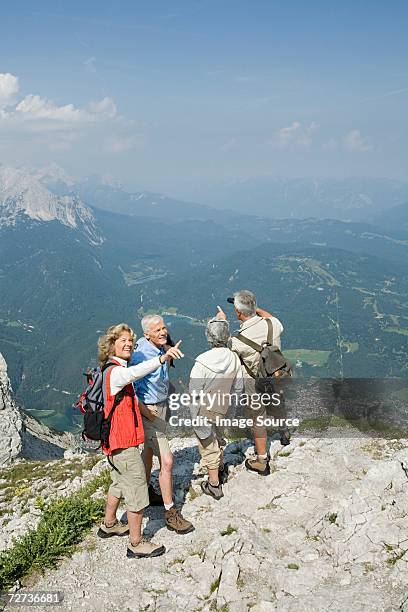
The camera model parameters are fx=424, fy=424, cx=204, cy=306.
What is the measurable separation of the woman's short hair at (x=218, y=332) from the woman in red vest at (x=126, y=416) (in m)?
0.99

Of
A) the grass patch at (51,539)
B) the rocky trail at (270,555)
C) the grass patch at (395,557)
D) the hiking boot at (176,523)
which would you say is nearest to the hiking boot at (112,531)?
the rocky trail at (270,555)

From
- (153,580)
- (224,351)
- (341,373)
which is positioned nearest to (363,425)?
(224,351)

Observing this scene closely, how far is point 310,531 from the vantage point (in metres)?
7.19

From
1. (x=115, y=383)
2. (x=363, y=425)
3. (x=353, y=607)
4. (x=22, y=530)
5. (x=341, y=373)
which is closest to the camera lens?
(x=353, y=607)

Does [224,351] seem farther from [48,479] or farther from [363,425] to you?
[48,479]

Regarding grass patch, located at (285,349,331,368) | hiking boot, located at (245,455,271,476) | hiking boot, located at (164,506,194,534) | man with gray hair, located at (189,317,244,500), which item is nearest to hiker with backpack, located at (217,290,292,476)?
man with gray hair, located at (189,317,244,500)

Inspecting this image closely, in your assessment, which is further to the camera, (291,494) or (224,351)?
(291,494)

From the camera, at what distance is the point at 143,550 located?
6789mm

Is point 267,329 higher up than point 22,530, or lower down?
higher up

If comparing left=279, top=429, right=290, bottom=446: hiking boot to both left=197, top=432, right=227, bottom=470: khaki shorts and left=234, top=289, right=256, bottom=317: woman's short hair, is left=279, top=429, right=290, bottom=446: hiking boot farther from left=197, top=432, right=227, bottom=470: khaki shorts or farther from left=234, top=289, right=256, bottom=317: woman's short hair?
left=234, top=289, right=256, bottom=317: woman's short hair

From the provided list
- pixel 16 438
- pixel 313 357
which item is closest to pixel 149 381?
pixel 16 438

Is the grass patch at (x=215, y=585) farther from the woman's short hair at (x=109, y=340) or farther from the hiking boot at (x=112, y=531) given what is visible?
the woman's short hair at (x=109, y=340)

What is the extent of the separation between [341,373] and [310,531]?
17195 centimetres

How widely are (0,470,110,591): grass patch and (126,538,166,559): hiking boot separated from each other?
1.06 meters
